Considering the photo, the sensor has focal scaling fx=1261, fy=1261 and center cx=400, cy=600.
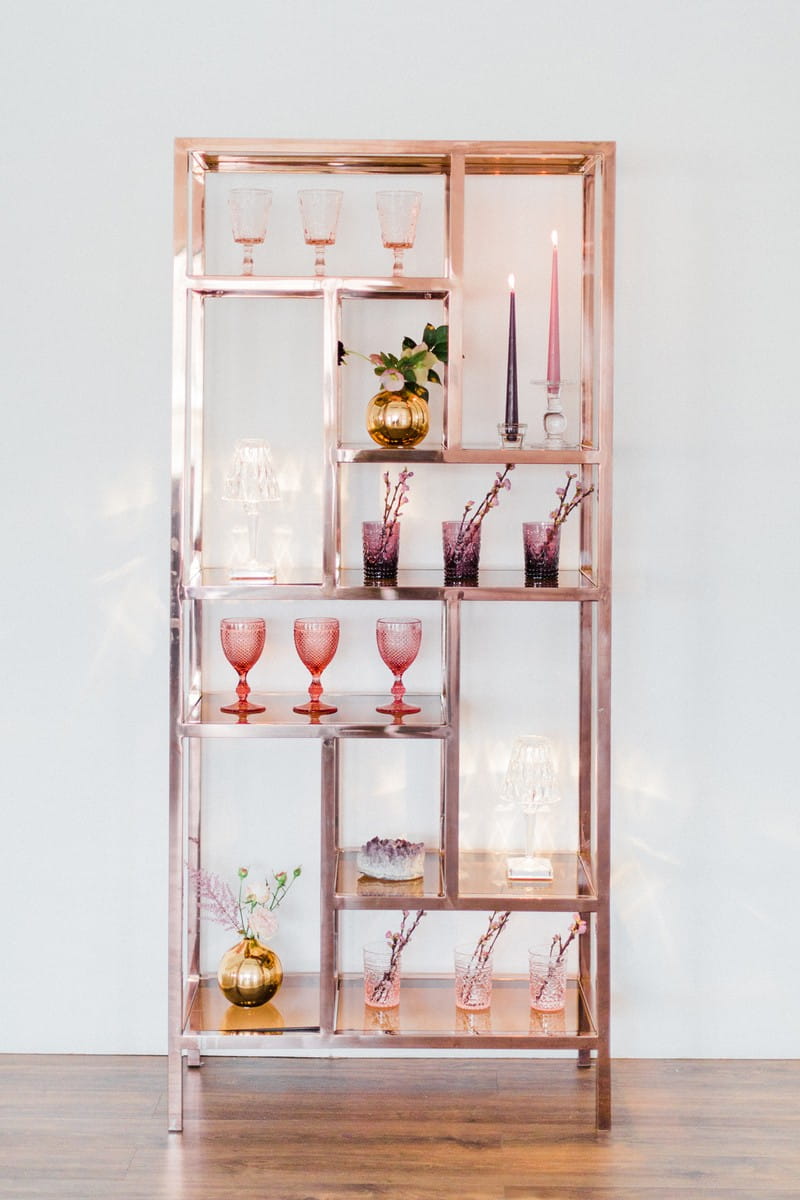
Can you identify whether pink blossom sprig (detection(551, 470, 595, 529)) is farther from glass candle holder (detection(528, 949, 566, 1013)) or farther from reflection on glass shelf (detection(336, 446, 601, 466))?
glass candle holder (detection(528, 949, 566, 1013))

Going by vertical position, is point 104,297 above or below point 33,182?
below

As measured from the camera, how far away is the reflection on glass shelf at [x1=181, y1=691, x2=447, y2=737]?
243 cm

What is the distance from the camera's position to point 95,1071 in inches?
106

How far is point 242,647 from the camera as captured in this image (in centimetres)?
252

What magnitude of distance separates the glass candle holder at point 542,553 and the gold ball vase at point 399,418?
286 millimetres

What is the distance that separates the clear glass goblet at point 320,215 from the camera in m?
2.43

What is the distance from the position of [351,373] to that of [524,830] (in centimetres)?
107

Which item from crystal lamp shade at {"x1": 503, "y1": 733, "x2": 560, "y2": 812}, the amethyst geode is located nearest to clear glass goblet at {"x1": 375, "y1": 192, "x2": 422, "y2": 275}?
crystal lamp shade at {"x1": 503, "y1": 733, "x2": 560, "y2": 812}

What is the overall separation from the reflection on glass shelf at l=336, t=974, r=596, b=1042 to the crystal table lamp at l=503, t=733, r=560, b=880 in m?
0.28

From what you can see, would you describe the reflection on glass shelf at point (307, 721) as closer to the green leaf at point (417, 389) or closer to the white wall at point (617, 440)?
the white wall at point (617, 440)

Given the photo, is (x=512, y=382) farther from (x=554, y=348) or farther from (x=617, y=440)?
(x=617, y=440)

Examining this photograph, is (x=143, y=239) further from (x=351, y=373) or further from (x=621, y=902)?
(x=621, y=902)

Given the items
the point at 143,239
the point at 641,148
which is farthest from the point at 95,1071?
the point at 641,148

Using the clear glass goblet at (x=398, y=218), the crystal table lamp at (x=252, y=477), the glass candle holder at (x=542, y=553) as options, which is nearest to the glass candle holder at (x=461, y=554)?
the glass candle holder at (x=542, y=553)
